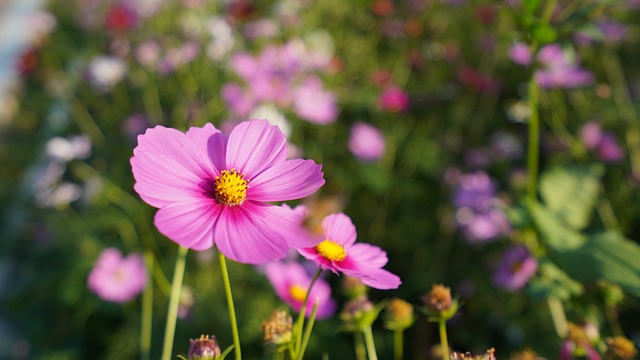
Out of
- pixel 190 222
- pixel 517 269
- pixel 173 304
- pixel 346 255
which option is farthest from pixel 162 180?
pixel 517 269

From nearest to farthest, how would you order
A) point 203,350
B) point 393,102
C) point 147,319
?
point 203,350 → point 147,319 → point 393,102

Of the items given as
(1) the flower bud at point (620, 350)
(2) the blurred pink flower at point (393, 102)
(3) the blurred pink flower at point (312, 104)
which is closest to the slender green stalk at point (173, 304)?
(1) the flower bud at point (620, 350)

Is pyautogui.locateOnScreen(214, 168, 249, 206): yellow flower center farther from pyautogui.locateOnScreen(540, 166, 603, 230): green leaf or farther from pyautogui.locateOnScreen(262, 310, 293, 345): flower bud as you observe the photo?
pyautogui.locateOnScreen(540, 166, 603, 230): green leaf

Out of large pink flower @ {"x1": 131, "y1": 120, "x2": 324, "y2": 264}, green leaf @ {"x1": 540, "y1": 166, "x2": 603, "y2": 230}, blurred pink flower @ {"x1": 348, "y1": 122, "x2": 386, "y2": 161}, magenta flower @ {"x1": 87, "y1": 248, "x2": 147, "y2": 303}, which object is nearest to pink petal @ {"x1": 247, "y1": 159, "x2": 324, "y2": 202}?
large pink flower @ {"x1": 131, "y1": 120, "x2": 324, "y2": 264}

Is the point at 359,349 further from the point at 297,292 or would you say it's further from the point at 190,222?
the point at 190,222

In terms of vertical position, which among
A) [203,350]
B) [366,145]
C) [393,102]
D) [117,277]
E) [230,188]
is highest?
[393,102]

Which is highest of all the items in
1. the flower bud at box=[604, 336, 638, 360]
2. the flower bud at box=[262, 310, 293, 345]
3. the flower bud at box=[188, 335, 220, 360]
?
the flower bud at box=[262, 310, 293, 345]

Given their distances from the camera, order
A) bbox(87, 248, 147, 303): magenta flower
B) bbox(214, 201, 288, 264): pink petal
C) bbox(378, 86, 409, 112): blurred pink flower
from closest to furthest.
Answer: bbox(214, 201, 288, 264): pink petal, bbox(87, 248, 147, 303): magenta flower, bbox(378, 86, 409, 112): blurred pink flower
